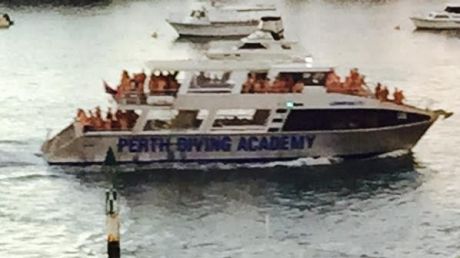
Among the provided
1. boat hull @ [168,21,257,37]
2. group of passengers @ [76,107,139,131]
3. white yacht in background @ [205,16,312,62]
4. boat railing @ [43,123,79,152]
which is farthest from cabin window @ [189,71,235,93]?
boat hull @ [168,21,257,37]

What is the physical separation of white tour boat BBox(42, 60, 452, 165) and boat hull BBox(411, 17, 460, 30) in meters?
58.4

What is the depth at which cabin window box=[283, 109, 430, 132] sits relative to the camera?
174ft

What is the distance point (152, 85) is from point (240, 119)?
3659 millimetres

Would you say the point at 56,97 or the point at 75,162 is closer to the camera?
the point at 75,162

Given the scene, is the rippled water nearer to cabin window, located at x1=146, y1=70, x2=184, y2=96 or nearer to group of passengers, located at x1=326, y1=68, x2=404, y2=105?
group of passengers, located at x1=326, y1=68, x2=404, y2=105

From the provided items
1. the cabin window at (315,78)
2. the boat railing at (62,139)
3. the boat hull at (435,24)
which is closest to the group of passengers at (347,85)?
the cabin window at (315,78)

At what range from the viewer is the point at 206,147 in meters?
53.2

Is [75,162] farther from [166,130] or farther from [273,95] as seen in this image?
[273,95]

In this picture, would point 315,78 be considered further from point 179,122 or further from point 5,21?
point 5,21

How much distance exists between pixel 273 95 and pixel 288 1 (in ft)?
298

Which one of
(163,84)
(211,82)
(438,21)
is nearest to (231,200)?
(211,82)

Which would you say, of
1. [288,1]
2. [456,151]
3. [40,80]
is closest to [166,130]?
[456,151]

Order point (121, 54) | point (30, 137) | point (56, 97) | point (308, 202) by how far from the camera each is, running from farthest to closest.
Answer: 1. point (121, 54)
2. point (56, 97)
3. point (30, 137)
4. point (308, 202)

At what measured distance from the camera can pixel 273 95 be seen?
53.1m
